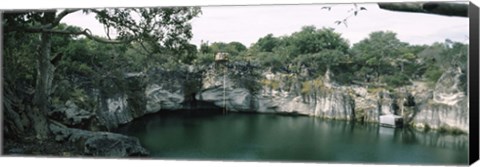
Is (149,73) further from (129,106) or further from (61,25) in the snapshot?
(61,25)

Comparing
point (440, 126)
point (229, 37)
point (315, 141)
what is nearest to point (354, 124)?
point (315, 141)

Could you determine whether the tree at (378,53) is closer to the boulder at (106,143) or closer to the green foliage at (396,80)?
the green foliage at (396,80)

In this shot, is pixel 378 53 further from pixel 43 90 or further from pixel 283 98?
pixel 43 90

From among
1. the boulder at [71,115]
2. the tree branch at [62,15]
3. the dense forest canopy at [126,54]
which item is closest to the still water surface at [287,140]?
the boulder at [71,115]

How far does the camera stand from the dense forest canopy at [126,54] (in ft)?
22.1

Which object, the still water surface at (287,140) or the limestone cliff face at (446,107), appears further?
the still water surface at (287,140)

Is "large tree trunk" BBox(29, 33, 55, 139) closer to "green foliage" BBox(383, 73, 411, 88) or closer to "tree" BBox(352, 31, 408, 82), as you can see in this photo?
"tree" BBox(352, 31, 408, 82)

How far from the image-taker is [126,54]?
7238 mm

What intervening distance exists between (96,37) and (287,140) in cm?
241

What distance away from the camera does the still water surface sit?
256 inches

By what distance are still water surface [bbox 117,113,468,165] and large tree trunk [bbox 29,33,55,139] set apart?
0.88 metres

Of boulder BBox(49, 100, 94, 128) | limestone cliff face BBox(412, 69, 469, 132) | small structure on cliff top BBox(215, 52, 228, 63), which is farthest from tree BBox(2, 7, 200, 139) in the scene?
limestone cliff face BBox(412, 69, 469, 132)

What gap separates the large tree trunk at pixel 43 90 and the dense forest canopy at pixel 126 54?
0.04 ft

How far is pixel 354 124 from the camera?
6770mm
